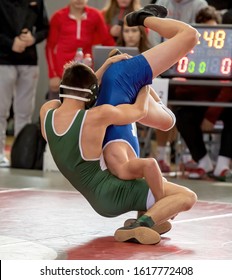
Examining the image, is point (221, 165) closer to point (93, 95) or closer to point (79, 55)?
point (79, 55)

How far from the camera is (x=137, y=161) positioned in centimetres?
503

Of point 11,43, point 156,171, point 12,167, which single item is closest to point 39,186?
point 12,167

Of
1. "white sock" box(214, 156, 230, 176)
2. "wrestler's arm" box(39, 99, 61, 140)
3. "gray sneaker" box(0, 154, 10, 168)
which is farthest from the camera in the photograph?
"gray sneaker" box(0, 154, 10, 168)

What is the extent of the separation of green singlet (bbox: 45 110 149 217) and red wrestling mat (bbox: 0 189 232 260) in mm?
216

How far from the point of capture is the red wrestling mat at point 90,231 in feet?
15.3

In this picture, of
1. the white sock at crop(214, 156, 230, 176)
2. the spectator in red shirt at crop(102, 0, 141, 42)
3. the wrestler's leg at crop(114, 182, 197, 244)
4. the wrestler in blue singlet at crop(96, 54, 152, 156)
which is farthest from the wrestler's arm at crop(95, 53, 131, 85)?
the spectator in red shirt at crop(102, 0, 141, 42)

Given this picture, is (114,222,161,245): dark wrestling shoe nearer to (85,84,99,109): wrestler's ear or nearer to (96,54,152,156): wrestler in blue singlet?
(96,54,152,156): wrestler in blue singlet

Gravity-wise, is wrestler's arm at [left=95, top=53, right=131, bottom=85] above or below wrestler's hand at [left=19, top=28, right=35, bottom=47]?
above

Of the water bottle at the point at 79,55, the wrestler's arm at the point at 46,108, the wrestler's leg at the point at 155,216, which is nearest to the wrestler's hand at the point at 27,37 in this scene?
the water bottle at the point at 79,55

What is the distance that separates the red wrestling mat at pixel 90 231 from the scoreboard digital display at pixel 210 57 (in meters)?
2.55

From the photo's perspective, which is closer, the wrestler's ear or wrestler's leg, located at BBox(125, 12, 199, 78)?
the wrestler's ear

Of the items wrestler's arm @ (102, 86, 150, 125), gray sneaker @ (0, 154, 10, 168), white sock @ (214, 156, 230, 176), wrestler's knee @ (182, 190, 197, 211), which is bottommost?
gray sneaker @ (0, 154, 10, 168)

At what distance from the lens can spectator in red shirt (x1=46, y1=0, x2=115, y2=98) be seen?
32.4ft
